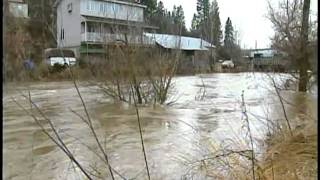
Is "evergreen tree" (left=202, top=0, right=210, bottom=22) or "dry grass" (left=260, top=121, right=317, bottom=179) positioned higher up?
"evergreen tree" (left=202, top=0, right=210, bottom=22)

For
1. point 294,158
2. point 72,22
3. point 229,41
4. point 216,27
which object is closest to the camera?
point 294,158

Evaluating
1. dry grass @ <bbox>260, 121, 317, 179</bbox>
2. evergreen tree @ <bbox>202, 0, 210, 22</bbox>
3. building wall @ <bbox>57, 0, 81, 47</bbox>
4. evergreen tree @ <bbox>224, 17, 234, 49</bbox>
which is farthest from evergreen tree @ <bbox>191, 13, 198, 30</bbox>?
dry grass @ <bbox>260, 121, 317, 179</bbox>

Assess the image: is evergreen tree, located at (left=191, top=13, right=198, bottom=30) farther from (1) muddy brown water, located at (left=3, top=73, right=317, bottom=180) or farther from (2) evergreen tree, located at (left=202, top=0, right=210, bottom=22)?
(1) muddy brown water, located at (left=3, top=73, right=317, bottom=180)

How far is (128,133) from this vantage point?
9500 mm

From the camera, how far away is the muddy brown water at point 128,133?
620 cm

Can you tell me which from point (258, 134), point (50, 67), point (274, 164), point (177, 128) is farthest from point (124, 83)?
point (50, 67)

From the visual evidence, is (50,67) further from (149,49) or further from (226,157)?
(226,157)

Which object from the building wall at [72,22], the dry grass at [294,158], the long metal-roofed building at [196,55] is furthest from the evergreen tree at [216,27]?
the dry grass at [294,158]

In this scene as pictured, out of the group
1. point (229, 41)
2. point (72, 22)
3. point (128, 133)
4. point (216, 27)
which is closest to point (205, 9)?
point (216, 27)

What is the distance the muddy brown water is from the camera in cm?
620

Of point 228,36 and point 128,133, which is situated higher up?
point 228,36

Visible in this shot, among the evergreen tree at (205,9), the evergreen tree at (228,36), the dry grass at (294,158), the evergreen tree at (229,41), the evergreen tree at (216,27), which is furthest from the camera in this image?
the evergreen tree at (205,9)

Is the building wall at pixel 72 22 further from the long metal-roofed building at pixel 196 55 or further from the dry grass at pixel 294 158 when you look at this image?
the dry grass at pixel 294 158

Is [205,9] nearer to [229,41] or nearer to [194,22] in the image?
[194,22]
